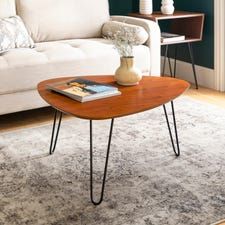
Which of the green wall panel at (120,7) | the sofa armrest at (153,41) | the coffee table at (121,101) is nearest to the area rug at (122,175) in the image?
the coffee table at (121,101)

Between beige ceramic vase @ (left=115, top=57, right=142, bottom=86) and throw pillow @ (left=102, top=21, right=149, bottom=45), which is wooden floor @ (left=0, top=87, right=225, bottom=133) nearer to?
throw pillow @ (left=102, top=21, right=149, bottom=45)

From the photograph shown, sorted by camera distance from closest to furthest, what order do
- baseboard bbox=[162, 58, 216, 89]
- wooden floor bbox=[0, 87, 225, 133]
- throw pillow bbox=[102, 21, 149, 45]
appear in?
wooden floor bbox=[0, 87, 225, 133]
throw pillow bbox=[102, 21, 149, 45]
baseboard bbox=[162, 58, 216, 89]

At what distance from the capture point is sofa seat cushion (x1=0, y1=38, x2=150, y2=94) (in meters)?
2.85

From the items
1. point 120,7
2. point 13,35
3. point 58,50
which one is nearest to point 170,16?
point 120,7

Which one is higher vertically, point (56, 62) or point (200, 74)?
point (56, 62)

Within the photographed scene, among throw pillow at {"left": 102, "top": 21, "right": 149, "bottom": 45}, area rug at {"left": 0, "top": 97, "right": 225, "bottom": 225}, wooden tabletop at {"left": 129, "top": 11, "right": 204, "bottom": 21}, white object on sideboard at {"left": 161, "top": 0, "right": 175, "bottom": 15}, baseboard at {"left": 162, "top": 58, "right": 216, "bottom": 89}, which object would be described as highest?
white object on sideboard at {"left": 161, "top": 0, "right": 175, "bottom": 15}

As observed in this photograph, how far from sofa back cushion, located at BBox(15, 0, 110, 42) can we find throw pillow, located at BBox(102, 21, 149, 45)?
110 mm

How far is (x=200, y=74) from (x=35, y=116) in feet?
5.08

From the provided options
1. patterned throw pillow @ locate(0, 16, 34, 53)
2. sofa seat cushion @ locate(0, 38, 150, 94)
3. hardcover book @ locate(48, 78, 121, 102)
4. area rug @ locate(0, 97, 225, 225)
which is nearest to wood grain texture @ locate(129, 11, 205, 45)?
sofa seat cushion @ locate(0, 38, 150, 94)

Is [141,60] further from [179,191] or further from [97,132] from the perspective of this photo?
[179,191]

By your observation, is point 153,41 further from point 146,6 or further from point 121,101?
point 121,101

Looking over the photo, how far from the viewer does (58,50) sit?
10.1 feet

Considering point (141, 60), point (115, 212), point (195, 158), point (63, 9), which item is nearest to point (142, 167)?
point (195, 158)

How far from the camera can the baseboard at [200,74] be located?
3.81 metres
